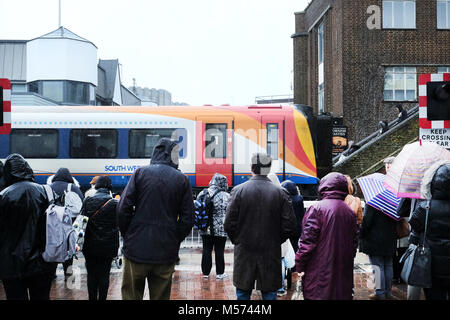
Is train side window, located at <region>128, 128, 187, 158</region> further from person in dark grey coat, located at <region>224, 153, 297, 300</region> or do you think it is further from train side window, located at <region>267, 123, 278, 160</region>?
person in dark grey coat, located at <region>224, 153, 297, 300</region>

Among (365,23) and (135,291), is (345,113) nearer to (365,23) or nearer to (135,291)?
(365,23)

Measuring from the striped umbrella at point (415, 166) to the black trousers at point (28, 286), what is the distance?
3.72 meters

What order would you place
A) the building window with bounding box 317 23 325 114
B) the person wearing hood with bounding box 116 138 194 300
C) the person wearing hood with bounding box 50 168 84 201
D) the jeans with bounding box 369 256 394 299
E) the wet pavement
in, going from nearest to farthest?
the person wearing hood with bounding box 116 138 194 300 < the jeans with bounding box 369 256 394 299 < the wet pavement < the person wearing hood with bounding box 50 168 84 201 < the building window with bounding box 317 23 325 114

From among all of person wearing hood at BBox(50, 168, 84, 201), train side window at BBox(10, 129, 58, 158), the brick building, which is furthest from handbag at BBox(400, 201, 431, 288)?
the brick building

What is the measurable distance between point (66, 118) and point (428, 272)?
12.3m

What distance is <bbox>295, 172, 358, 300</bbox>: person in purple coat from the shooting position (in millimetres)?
4359

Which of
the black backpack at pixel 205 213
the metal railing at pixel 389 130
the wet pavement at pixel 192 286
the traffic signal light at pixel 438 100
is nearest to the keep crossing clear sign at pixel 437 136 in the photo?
the traffic signal light at pixel 438 100

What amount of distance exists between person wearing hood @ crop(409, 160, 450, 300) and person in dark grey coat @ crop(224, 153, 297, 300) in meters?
1.30

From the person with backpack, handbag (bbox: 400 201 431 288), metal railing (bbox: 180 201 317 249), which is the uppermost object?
the person with backpack

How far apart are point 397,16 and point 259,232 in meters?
24.0

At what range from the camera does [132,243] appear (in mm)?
4484

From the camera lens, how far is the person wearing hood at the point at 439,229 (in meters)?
4.37

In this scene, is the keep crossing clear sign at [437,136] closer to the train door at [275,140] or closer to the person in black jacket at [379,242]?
the person in black jacket at [379,242]
